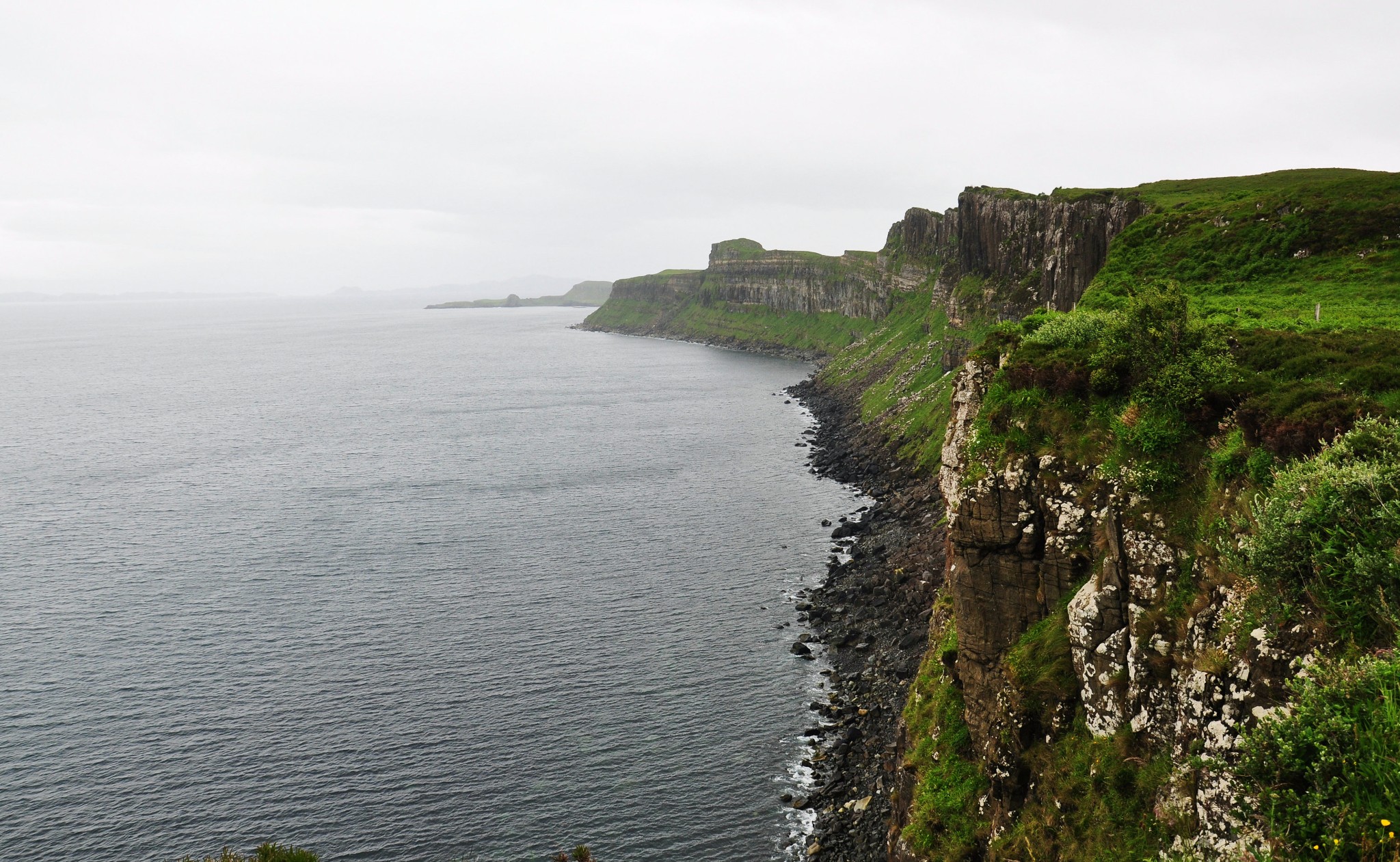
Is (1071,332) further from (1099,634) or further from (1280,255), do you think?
(1280,255)

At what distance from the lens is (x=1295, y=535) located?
68.6 ft

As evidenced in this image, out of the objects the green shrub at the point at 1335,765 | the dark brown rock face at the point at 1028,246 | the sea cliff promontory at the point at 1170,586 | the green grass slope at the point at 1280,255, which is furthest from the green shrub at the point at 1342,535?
the dark brown rock face at the point at 1028,246

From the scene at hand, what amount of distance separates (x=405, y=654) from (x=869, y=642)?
34603 millimetres

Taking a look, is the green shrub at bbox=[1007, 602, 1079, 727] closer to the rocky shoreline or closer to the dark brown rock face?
the rocky shoreline

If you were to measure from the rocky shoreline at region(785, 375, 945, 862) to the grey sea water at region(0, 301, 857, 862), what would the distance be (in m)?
2.28

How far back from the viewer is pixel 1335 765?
17391 millimetres

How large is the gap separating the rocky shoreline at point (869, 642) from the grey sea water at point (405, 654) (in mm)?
2279

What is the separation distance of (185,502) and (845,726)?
86.0m

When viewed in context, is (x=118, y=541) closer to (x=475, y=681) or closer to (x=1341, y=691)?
(x=475, y=681)

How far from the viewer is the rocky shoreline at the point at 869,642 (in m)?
44.1

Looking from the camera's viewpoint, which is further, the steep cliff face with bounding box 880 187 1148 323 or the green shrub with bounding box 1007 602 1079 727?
the steep cliff face with bounding box 880 187 1148 323

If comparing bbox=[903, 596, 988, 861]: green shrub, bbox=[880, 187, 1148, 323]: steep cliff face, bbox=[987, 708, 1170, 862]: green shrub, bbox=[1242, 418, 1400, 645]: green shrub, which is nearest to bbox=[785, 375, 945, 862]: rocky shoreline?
bbox=[903, 596, 988, 861]: green shrub

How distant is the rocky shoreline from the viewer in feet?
145

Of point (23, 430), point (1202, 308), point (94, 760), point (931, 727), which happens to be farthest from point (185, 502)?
point (1202, 308)
